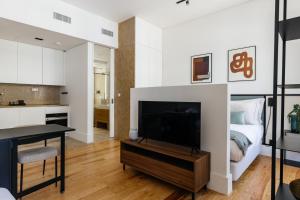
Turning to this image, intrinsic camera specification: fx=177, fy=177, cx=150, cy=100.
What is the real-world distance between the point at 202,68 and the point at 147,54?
1454 millimetres

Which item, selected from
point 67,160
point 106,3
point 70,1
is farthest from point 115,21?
point 67,160

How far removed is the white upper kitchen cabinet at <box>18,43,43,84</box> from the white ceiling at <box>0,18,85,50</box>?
0.63 ft

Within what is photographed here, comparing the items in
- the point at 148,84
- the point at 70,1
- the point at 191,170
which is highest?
the point at 70,1

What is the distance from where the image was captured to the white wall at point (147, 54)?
4.36 meters

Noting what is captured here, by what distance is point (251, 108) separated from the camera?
10.7 ft

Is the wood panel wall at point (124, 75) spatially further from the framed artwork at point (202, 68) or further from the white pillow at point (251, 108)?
the white pillow at point (251, 108)

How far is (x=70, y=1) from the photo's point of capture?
11.9ft

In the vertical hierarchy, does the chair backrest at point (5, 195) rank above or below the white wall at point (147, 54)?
below

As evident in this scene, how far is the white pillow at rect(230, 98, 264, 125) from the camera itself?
325cm

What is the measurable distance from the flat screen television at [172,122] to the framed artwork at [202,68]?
2101mm

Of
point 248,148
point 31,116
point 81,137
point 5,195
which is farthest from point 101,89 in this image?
point 5,195

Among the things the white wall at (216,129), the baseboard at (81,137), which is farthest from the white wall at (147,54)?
the white wall at (216,129)

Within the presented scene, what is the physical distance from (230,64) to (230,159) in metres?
2.25

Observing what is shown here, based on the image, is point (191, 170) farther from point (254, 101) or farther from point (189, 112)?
point (254, 101)
